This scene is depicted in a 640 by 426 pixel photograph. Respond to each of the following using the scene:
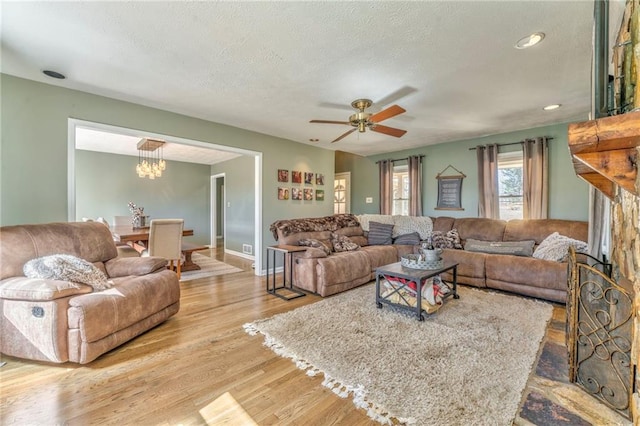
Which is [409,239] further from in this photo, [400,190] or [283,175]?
[283,175]

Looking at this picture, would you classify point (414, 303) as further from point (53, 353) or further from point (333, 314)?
point (53, 353)

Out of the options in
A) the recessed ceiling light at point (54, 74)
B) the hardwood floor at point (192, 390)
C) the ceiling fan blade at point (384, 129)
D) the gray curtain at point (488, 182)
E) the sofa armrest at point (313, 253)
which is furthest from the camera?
the gray curtain at point (488, 182)

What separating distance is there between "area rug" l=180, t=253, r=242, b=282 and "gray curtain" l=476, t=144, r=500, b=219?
4.53 m

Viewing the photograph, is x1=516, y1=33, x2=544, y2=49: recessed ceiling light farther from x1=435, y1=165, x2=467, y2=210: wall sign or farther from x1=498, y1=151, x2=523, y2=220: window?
x1=435, y1=165, x2=467, y2=210: wall sign

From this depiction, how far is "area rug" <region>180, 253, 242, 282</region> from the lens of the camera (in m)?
4.64

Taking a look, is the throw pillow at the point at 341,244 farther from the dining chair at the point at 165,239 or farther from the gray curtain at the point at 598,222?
the gray curtain at the point at 598,222

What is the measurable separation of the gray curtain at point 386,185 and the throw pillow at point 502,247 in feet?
6.47

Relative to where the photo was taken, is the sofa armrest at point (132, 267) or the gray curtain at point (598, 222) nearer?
the gray curtain at point (598, 222)

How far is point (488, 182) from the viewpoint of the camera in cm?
479

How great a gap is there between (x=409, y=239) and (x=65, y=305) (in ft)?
15.0

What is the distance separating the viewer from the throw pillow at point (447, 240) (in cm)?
454

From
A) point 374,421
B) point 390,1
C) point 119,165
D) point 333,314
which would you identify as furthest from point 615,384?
point 119,165

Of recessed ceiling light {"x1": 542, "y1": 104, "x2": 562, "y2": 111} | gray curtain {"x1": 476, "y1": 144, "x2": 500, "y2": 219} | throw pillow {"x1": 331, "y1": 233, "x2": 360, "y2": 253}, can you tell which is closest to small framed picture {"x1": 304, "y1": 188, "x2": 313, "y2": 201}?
throw pillow {"x1": 331, "y1": 233, "x2": 360, "y2": 253}

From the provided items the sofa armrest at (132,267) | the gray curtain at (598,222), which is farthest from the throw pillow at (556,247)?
the sofa armrest at (132,267)
